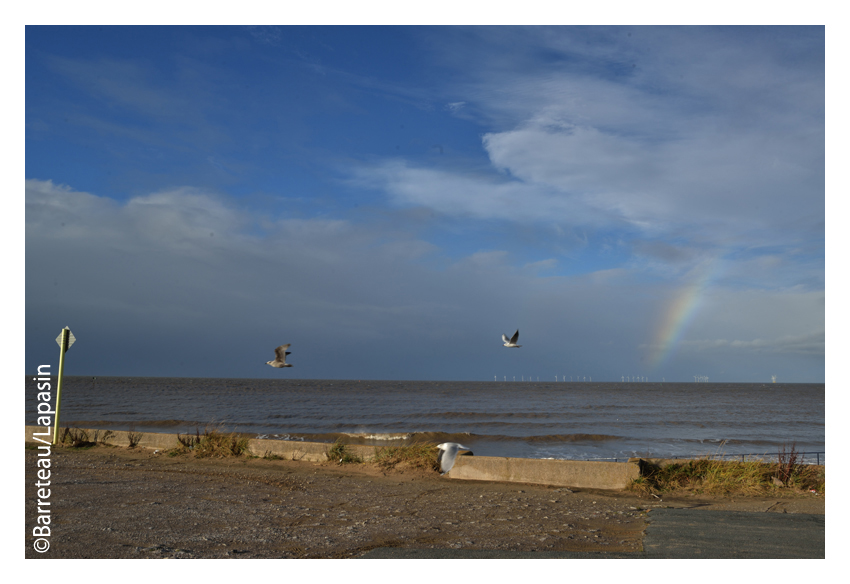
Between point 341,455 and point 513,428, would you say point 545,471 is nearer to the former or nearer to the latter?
point 341,455

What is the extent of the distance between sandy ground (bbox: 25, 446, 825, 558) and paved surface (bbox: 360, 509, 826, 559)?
26 centimetres

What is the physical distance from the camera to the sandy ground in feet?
17.2

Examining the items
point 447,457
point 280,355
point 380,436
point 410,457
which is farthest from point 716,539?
point 380,436

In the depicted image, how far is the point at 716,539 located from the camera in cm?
544

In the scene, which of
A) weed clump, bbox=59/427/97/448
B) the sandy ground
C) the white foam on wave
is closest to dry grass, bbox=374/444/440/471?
the sandy ground

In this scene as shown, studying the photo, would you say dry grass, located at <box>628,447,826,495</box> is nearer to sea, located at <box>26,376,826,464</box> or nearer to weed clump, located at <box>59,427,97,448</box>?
sea, located at <box>26,376,826,464</box>

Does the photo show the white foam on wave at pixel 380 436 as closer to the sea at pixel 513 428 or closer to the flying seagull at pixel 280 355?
the sea at pixel 513 428

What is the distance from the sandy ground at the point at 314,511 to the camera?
524cm

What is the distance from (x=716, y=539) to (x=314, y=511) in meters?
4.46

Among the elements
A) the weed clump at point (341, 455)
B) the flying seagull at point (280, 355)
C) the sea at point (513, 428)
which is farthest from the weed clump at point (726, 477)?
the sea at point (513, 428)

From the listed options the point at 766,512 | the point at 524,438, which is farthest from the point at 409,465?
the point at 524,438

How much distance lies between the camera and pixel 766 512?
22.8 ft

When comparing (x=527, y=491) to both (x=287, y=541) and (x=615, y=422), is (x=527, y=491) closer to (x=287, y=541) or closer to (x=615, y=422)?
(x=287, y=541)
